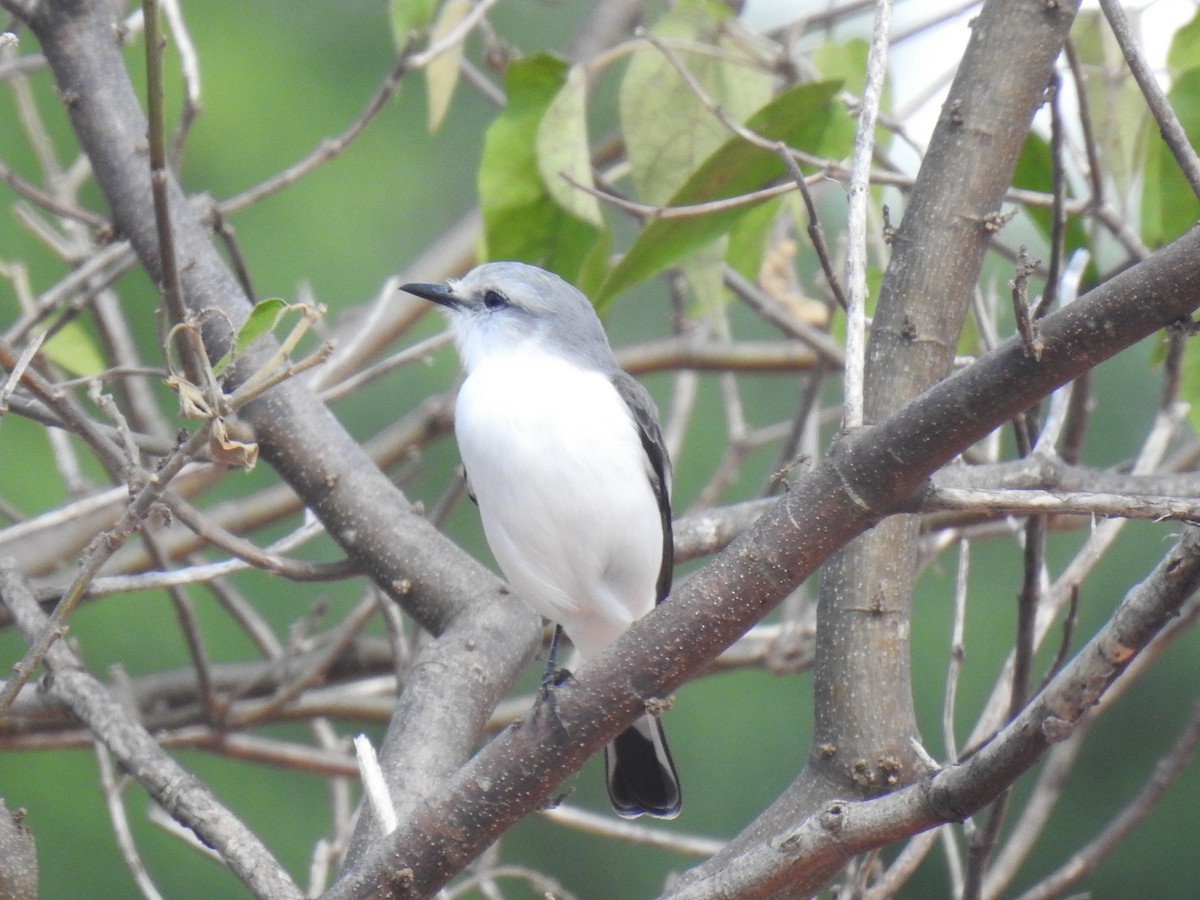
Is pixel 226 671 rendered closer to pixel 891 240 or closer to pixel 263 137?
pixel 891 240

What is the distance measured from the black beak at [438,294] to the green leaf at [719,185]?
29.4 inches

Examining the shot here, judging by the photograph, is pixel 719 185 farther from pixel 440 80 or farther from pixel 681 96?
pixel 440 80

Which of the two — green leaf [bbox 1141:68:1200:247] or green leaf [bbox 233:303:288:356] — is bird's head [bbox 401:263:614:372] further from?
green leaf [bbox 233:303:288:356]

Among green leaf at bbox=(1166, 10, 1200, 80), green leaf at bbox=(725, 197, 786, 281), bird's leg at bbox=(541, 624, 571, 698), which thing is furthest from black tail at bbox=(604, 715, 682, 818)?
green leaf at bbox=(1166, 10, 1200, 80)

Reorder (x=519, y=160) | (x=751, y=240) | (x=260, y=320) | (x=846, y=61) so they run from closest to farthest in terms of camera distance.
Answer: (x=260, y=320), (x=519, y=160), (x=751, y=240), (x=846, y=61)

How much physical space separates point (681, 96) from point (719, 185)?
341mm

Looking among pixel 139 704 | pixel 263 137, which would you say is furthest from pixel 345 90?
pixel 139 704

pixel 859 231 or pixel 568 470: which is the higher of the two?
pixel 859 231

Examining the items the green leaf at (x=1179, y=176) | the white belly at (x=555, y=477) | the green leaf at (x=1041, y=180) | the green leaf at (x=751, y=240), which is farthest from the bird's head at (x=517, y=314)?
the green leaf at (x=1179, y=176)

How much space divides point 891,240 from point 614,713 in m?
1.04

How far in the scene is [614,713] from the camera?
182 cm

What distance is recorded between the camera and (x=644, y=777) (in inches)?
134

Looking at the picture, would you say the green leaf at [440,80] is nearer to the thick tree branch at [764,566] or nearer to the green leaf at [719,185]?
the green leaf at [719,185]

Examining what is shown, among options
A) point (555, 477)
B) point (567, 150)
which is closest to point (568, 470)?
point (555, 477)
